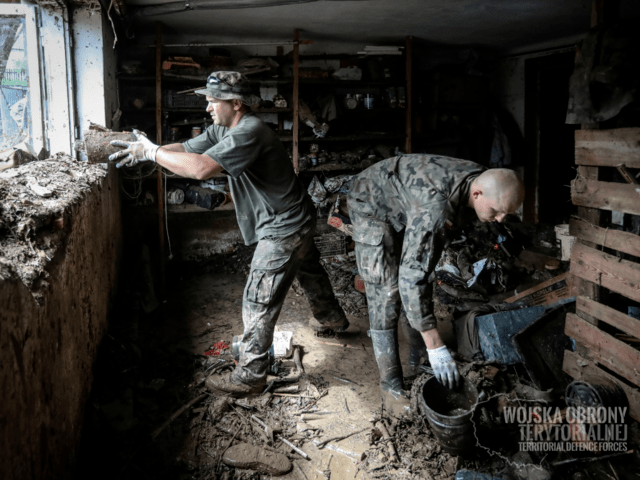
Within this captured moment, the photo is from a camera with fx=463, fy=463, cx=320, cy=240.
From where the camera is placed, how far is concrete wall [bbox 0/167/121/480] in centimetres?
126

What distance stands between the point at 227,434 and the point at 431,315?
132cm

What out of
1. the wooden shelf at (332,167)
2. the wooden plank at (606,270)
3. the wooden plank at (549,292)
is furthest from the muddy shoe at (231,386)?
the wooden shelf at (332,167)

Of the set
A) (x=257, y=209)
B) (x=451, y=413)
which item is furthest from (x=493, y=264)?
(x=257, y=209)

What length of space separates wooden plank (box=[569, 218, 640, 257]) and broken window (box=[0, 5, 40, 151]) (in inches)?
165

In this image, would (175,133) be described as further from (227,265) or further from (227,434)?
(227,434)

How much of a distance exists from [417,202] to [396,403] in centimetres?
122

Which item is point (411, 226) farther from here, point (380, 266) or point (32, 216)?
point (32, 216)

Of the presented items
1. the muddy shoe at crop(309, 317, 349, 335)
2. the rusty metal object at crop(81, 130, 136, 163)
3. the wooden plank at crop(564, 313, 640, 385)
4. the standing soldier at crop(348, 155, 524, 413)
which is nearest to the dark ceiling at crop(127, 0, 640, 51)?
the rusty metal object at crop(81, 130, 136, 163)

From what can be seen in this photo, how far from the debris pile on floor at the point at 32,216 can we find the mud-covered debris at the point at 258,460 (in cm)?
136

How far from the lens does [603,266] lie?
2.62 metres

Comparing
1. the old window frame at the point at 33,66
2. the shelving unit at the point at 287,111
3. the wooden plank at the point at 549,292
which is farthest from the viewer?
the shelving unit at the point at 287,111

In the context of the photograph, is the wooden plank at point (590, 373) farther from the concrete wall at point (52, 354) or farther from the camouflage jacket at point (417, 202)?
the concrete wall at point (52, 354)

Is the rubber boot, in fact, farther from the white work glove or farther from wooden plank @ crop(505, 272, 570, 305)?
the white work glove

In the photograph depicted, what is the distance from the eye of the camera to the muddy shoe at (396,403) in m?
2.76
